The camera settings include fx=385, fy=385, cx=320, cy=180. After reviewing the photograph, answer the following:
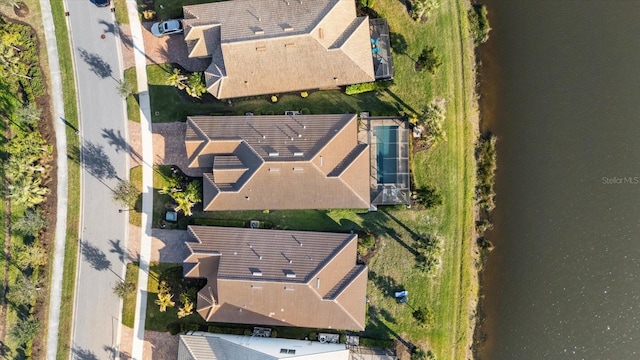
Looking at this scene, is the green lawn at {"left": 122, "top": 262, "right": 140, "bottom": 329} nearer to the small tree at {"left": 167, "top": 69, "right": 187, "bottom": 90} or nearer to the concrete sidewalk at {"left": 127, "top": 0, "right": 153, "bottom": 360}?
the concrete sidewalk at {"left": 127, "top": 0, "right": 153, "bottom": 360}

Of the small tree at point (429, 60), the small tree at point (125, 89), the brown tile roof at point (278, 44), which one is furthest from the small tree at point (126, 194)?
the small tree at point (429, 60)

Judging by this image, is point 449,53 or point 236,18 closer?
point 236,18

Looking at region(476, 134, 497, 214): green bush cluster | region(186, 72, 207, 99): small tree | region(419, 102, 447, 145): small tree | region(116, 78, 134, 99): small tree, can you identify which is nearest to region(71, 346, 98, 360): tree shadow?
region(116, 78, 134, 99): small tree

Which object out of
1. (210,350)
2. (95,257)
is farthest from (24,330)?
(210,350)

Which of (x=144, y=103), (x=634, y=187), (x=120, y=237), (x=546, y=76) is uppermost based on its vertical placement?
(x=546, y=76)

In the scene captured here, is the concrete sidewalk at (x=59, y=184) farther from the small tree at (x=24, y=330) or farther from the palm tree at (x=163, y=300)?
the palm tree at (x=163, y=300)

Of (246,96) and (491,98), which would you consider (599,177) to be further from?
(246,96)

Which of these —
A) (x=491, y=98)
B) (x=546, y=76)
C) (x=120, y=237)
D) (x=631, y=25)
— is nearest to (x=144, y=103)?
(x=120, y=237)
